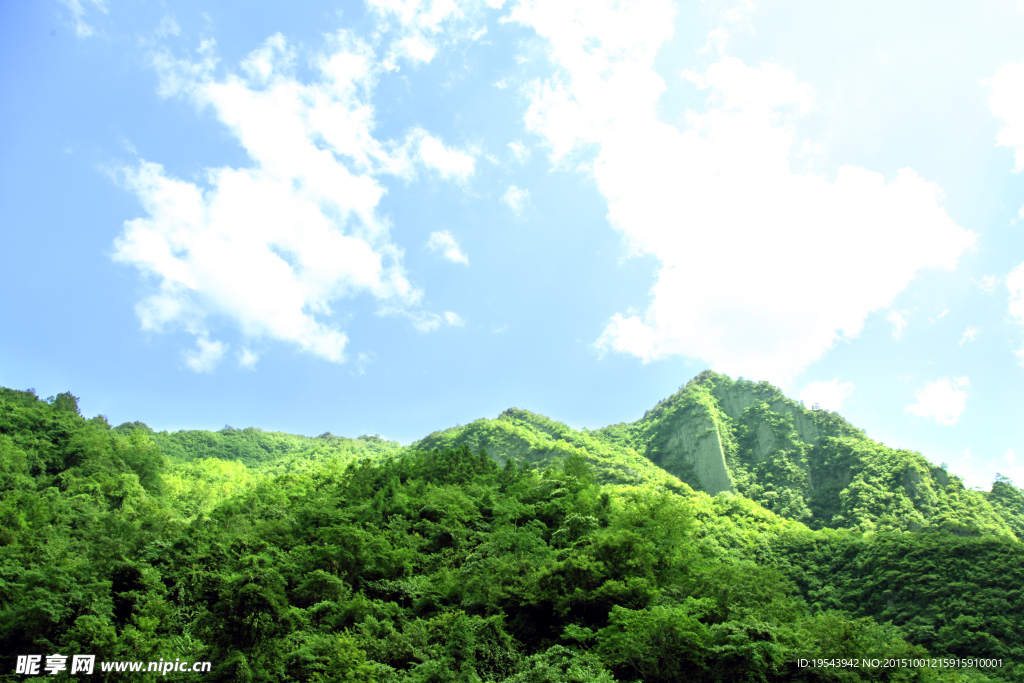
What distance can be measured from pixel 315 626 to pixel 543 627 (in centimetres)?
1137

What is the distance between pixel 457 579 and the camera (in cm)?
2944

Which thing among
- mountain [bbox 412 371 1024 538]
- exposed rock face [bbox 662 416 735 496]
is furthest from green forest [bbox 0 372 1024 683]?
exposed rock face [bbox 662 416 735 496]

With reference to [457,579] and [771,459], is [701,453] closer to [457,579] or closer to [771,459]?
[771,459]

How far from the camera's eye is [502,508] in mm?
37594

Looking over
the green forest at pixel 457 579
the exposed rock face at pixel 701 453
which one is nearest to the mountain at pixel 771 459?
the exposed rock face at pixel 701 453

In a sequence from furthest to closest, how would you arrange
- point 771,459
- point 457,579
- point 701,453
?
point 701,453 < point 771,459 < point 457,579

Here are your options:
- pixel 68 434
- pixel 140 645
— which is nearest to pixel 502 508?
pixel 140 645

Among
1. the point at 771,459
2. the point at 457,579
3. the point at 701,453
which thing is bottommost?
the point at 457,579

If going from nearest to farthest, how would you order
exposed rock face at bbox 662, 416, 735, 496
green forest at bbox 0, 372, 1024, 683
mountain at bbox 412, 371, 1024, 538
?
green forest at bbox 0, 372, 1024, 683, mountain at bbox 412, 371, 1024, 538, exposed rock face at bbox 662, 416, 735, 496

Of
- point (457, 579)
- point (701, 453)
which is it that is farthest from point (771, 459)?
point (457, 579)

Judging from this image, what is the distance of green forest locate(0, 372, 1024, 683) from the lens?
69.9 feet

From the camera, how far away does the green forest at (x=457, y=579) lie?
2131 cm

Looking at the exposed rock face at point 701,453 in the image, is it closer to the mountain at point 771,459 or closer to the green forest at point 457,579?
the mountain at point 771,459

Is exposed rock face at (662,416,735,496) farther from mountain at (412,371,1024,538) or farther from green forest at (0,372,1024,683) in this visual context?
green forest at (0,372,1024,683)
